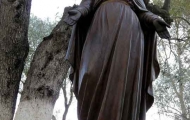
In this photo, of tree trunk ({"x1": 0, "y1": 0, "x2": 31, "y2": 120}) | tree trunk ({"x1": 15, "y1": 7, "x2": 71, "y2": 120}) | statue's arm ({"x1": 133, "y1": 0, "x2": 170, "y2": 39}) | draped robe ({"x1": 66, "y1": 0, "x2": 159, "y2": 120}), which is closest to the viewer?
draped robe ({"x1": 66, "y1": 0, "x2": 159, "y2": 120})

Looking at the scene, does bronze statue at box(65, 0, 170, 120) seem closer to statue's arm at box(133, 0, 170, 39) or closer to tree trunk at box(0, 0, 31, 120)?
statue's arm at box(133, 0, 170, 39)

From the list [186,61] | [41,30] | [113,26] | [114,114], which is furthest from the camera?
[41,30]

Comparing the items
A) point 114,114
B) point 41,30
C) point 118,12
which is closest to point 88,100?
point 114,114

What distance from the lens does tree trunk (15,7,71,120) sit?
162 inches

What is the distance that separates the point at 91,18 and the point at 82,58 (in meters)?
0.31

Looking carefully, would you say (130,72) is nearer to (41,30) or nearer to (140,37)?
(140,37)

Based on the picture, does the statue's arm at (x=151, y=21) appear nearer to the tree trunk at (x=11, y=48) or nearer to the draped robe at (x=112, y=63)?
the draped robe at (x=112, y=63)

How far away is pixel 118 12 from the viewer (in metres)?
2.10

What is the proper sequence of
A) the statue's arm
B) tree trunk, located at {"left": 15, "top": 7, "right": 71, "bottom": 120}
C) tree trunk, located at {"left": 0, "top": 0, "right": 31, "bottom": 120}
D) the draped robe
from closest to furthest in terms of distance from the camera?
the draped robe
the statue's arm
tree trunk, located at {"left": 15, "top": 7, "right": 71, "bottom": 120}
tree trunk, located at {"left": 0, "top": 0, "right": 31, "bottom": 120}

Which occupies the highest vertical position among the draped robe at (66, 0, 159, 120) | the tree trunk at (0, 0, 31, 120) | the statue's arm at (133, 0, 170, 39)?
the tree trunk at (0, 0, 31, 120)

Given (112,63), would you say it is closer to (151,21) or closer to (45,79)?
(151,21)

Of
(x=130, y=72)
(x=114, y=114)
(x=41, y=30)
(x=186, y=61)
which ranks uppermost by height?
(x=41, y=30)

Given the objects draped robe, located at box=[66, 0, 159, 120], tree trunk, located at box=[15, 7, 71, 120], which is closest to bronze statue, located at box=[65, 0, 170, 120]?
draped robe, located at box=[66, 0, 159, 120]

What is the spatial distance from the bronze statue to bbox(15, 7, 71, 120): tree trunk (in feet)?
6.80
